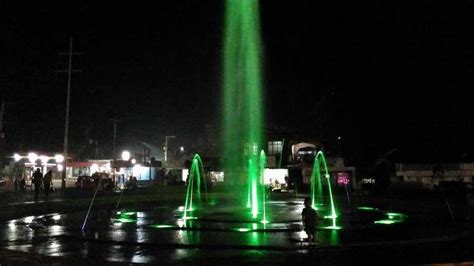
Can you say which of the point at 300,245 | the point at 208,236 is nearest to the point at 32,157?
the point at 208,236

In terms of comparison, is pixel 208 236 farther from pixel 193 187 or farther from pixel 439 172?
pixel 439 172

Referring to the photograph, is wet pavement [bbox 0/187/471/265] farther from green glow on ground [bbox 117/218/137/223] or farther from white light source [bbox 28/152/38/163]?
white light source [bbox 28/152/38/163]

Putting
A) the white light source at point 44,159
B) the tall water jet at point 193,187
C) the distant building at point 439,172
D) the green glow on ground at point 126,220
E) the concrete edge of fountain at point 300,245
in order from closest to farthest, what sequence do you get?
1. the concrete edge of fountain at point 300,245
2. the green glow on ground at point 126,220
3. the tall water jet at point 193,187
4. the white light source at point 44,159
5. the distant building at point 439,172

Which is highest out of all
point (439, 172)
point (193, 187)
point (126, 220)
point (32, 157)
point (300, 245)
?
point (32, 157)

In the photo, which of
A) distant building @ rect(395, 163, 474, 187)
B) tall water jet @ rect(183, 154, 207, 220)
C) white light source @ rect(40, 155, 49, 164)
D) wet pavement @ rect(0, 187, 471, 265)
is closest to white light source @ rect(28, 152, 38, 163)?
white light source @ rect(40, 155, 49, 164)

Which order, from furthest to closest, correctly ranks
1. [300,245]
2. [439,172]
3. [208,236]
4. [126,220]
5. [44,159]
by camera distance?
[439,172], [44,159], [126,220], [208,236], [300,245]

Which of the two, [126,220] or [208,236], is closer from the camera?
[208,236]

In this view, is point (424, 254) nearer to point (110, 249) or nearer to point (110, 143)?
point (110, 249)

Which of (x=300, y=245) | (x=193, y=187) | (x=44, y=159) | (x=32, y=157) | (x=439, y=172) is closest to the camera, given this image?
(x=300, y=245)

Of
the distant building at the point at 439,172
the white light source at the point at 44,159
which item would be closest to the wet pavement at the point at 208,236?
the white light source at the point at 44,159

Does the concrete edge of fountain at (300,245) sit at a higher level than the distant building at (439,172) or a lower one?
lower

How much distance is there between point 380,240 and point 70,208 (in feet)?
55.7

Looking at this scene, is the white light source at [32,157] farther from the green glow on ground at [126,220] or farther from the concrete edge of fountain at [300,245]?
the concrete edge of fountain at [300,245]

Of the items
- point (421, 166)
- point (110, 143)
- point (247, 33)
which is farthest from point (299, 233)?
point (110, 143)
